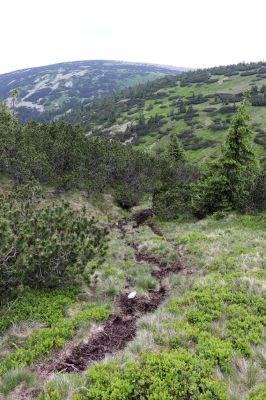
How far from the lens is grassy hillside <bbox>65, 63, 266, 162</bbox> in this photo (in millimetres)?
75625

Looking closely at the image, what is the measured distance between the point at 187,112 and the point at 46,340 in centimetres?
9317

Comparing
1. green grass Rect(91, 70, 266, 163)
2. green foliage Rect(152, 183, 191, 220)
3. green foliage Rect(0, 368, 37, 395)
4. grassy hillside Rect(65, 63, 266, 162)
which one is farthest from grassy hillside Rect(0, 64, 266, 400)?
grassy hillside Rect(65, 63, 266, 162)

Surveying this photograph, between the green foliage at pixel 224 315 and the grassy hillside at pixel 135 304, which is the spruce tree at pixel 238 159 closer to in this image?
the grassy hillside at pixel 135 304

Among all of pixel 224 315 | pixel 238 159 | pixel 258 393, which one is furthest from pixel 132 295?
pixel 238 159

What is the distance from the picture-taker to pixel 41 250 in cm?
873

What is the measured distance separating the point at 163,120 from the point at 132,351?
91.8 m

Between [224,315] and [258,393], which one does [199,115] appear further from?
[258,393]

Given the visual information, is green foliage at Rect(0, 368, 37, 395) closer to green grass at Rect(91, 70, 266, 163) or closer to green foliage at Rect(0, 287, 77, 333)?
green foliage at Rect(0, 287, 77, 333)

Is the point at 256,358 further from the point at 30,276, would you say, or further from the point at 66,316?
the point at 30,276

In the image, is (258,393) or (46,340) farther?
(46,340)

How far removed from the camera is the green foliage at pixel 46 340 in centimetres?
616

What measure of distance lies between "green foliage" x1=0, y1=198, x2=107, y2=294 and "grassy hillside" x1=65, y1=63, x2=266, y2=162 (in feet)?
188

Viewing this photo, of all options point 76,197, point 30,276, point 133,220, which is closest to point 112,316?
point 30,276

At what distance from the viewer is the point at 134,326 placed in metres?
7.66
